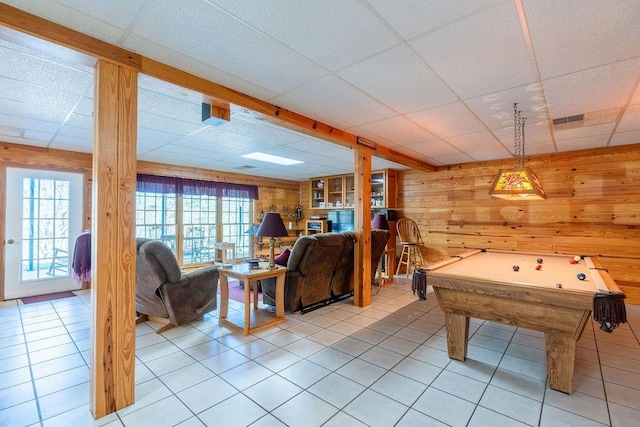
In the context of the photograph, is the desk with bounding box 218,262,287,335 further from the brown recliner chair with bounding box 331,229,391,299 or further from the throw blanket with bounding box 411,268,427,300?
the throw blanket with bounding box 411,268,427,300

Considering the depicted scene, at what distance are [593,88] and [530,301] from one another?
6.27ft

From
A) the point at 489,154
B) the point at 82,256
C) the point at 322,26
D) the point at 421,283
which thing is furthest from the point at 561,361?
the point at 82,256

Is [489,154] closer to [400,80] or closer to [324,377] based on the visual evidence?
[400,80]

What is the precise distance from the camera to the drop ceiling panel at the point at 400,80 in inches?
84.1

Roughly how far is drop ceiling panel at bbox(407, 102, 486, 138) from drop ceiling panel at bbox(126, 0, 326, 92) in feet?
4.73

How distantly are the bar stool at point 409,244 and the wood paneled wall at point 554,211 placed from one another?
7.0 inches

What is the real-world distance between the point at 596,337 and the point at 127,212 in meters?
4.73

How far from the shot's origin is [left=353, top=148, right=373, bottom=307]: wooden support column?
13.9 feet

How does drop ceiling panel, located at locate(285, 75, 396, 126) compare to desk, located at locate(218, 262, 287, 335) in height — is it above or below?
above

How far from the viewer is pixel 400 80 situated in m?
2.44

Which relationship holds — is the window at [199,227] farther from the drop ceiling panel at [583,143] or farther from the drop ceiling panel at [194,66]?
the drop ceiling panel at [583,143]

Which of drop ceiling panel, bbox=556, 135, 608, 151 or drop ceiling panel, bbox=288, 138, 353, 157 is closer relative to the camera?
drop ceiling panel, bbox=556, 135, 608, 151

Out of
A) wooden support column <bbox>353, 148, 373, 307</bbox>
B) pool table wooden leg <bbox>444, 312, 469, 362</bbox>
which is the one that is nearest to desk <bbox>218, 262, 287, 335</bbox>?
wooden support column <bbox>353, 148, 373, 307</bbox>

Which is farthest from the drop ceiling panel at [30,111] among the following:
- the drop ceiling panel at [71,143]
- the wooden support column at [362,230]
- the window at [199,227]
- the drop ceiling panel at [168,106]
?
the wooden support column at [362,230]
